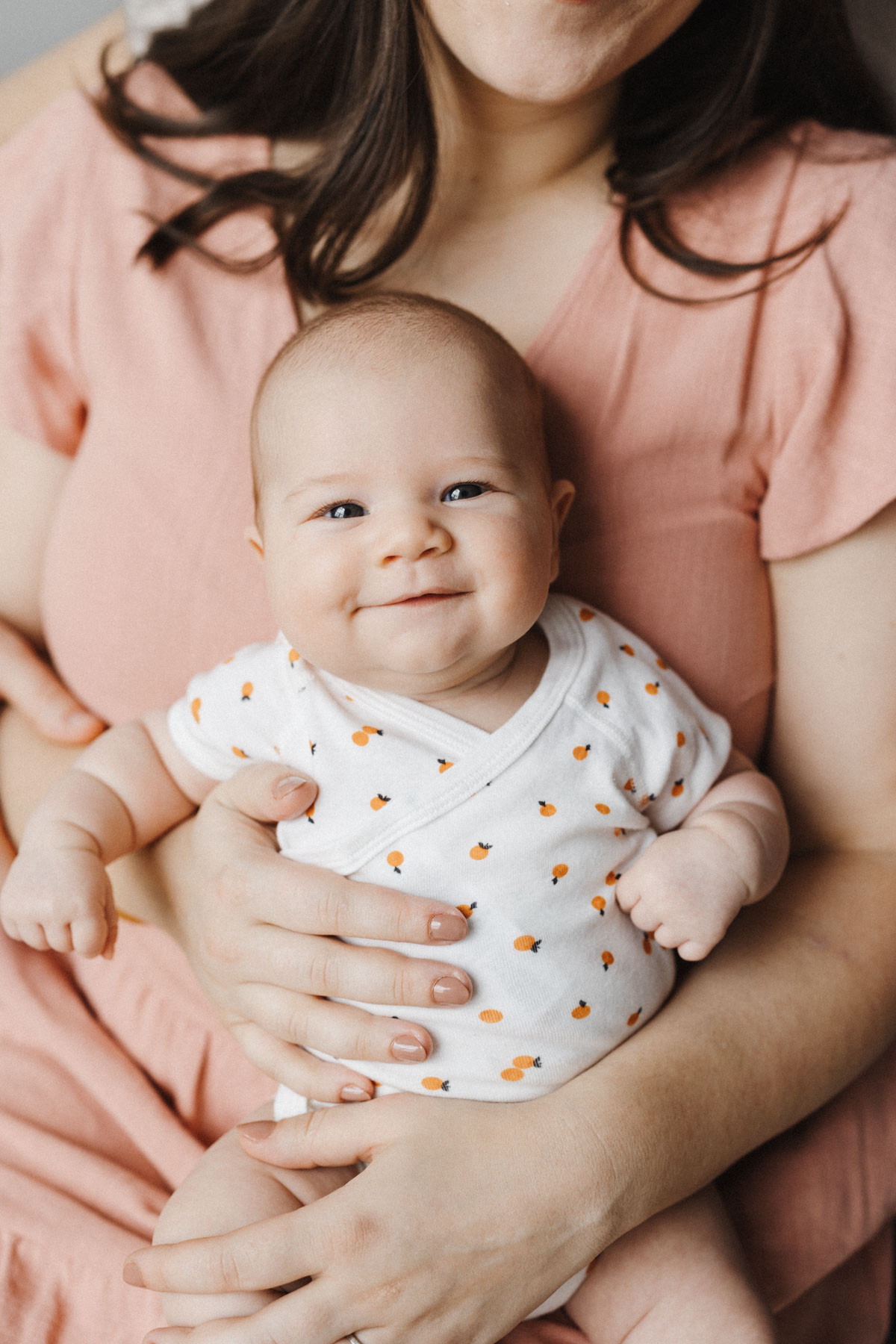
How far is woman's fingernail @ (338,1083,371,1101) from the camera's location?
3.03 feet

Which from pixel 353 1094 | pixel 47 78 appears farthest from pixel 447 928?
pixel 47 78

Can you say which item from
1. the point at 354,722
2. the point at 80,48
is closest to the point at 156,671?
the point at 354,722

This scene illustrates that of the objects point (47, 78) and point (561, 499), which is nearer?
point (561, 499)

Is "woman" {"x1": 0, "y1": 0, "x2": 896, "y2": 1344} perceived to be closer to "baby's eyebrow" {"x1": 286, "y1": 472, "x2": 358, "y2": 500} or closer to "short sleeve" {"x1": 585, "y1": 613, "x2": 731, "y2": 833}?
"short sleeve" {"x1": 585, "y1": 613, "x2": 731, "y2": 833}

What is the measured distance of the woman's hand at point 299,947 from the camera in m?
0.88

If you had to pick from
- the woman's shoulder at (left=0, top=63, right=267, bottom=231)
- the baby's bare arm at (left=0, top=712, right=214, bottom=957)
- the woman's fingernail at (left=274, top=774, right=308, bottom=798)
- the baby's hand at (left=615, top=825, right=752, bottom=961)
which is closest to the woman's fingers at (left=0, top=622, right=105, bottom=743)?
the baby's bare arm at (left=0, top=712, right=214, bottom=957)

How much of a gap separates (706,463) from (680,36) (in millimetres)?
472

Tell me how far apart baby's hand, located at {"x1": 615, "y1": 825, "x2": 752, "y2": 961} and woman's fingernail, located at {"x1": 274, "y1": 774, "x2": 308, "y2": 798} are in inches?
10.8

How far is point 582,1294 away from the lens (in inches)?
37.8

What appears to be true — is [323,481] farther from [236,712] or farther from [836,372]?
[836,372]

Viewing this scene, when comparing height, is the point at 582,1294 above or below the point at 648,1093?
below

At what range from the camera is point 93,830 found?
1.01 metres

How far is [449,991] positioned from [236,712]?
31cm

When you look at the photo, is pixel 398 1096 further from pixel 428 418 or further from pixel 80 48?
pixel 80 48
